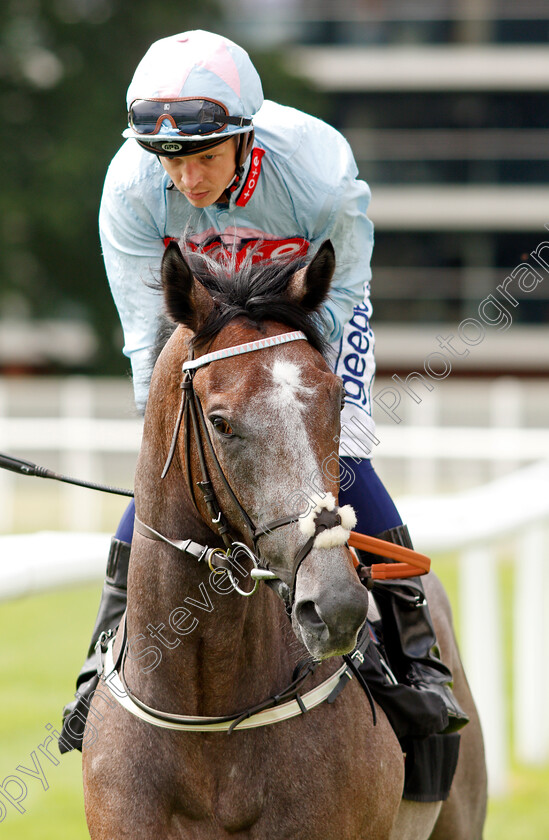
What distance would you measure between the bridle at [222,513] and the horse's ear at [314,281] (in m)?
0.12

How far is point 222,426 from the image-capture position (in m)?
2.37

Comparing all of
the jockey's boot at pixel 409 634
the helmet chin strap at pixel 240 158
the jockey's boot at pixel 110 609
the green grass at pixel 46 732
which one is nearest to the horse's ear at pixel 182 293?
the helmet chin strap at pixel 240 158

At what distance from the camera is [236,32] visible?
2981 centimetres

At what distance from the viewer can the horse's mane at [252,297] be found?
99.7 inches

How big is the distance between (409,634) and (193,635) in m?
0.91

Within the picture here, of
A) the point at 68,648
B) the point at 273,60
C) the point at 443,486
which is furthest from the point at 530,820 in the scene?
the point at 273,60

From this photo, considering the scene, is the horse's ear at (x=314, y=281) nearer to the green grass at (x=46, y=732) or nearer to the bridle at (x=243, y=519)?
the bridle at (x=243, y=519)

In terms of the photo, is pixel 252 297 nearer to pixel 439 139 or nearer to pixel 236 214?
pixel 236 214

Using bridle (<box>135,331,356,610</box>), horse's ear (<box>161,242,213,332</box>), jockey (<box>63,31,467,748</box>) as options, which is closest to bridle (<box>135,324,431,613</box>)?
bridle (<box>135,331,356,610</box>)

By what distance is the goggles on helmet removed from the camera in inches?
109

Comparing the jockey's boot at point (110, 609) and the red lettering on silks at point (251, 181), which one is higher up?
the red lettering on silks at point (251, 181)

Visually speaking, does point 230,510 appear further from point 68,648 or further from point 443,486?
point 443,486

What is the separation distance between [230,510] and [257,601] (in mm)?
400

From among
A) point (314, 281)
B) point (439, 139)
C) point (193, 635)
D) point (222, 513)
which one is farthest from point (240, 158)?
point (439, 139)
